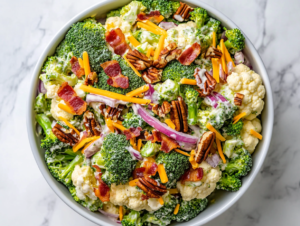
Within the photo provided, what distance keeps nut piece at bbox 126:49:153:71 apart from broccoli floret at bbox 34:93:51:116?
2.75 ft

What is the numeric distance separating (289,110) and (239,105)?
0.98 m

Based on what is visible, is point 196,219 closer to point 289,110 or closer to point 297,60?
point 289,110

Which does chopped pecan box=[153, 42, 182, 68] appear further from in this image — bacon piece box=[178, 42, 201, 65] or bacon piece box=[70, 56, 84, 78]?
bacon piece box=[70, 56, 84, 78]

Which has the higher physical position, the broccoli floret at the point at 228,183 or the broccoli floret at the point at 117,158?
the broccoli floret at the point at 117,158

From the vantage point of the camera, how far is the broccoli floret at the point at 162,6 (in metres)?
2.44

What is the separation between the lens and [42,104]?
96.2 inches

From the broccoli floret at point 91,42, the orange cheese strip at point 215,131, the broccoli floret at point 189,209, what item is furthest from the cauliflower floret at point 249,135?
the broccoli floret at point 91,42

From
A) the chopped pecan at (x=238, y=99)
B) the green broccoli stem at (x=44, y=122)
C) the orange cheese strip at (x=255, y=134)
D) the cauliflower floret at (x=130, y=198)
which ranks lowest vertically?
the cauliflower floret at (x=130, y=198)

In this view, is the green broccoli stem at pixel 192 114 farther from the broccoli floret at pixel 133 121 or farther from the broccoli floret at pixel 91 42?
the broccoli floret at pixel 91 42

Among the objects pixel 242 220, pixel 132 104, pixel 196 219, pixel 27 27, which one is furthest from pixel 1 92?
pixel 242 220

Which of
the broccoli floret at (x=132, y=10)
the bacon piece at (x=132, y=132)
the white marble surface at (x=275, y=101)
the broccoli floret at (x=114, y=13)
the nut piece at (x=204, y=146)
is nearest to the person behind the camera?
the nut piece at (x=204, y=146)

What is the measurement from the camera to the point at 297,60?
290 cm

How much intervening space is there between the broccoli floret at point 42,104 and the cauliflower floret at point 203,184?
134 centimetres

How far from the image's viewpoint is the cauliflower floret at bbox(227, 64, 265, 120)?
7.36 ft
